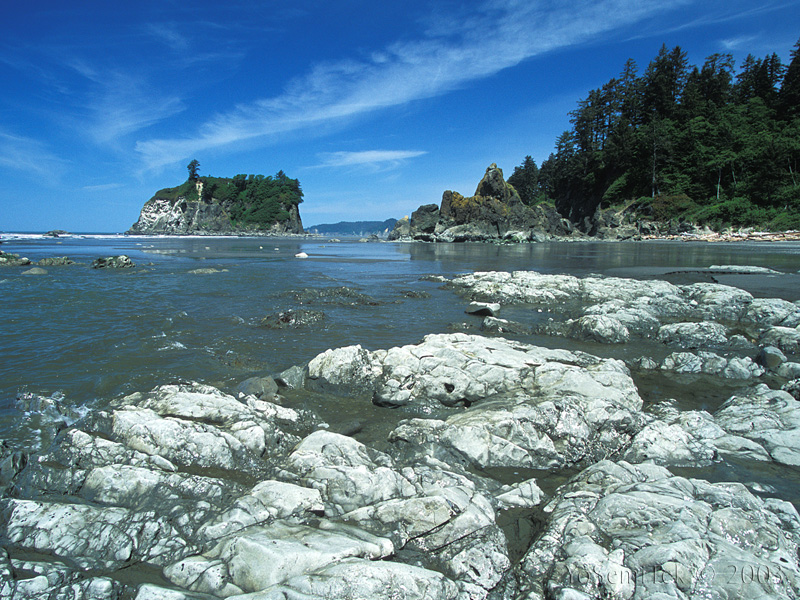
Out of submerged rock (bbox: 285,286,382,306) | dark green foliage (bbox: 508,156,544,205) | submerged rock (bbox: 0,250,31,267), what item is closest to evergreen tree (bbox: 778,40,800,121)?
dark green foliage (bbox: 508,156,544,205)

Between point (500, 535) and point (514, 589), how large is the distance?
528mm

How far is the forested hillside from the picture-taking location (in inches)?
2196

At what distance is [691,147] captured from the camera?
228ft

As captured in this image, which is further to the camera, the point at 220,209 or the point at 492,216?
the point at 220,209

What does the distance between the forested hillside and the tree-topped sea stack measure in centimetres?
9406

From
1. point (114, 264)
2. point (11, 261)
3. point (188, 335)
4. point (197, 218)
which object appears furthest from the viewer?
point (197, 218)

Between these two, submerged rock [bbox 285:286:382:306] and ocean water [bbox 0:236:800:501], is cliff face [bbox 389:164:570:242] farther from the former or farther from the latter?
submerged rock [bbox 285:286:382:306]

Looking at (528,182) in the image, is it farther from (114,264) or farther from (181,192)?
(181,192)

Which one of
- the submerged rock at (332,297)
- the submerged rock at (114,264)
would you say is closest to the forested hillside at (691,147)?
the submerged rock at (332,297)

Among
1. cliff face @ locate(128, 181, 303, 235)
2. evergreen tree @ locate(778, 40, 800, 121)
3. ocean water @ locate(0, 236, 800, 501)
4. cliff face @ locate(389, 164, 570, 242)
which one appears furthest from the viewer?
cliff face @ locate(128, 181, 303, 235)

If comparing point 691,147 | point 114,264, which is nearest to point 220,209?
point 114,264

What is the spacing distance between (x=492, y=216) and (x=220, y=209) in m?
105

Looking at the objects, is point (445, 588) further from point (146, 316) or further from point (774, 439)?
point (146, 316)

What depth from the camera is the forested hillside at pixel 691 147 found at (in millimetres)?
55781
